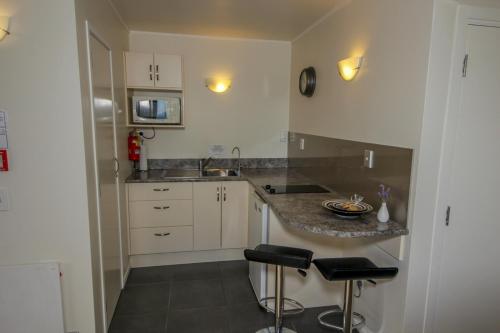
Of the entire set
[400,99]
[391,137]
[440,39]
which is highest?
[440,39]

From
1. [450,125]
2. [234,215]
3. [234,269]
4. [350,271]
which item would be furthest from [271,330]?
[450,125]

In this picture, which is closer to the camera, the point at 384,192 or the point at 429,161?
the point at 429,161

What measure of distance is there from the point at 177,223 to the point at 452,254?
7.66 ft

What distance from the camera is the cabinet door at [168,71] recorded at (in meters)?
3.09

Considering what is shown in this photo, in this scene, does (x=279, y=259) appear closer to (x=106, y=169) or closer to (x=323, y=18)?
(x=106, y=169)

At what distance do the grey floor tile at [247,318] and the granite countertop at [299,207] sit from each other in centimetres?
82

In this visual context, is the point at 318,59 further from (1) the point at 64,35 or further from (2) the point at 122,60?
(1) the point at 64,35

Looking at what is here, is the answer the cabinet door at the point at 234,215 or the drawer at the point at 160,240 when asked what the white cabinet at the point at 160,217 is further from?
the cabinet door at the point at 234,215

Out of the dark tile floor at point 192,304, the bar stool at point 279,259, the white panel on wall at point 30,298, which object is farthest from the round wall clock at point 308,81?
the white panel on wall at point 30,298

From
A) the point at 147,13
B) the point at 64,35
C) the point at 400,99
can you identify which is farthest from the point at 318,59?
the point at 64,35

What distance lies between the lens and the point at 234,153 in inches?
145

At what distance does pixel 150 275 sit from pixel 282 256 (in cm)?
176

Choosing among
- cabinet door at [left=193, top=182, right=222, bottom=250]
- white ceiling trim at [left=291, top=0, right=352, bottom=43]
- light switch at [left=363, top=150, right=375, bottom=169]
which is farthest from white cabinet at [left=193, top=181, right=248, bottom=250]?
white ceiling trim at [left=291, top=0, right=352, bottom=43]

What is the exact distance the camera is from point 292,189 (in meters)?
2.66
